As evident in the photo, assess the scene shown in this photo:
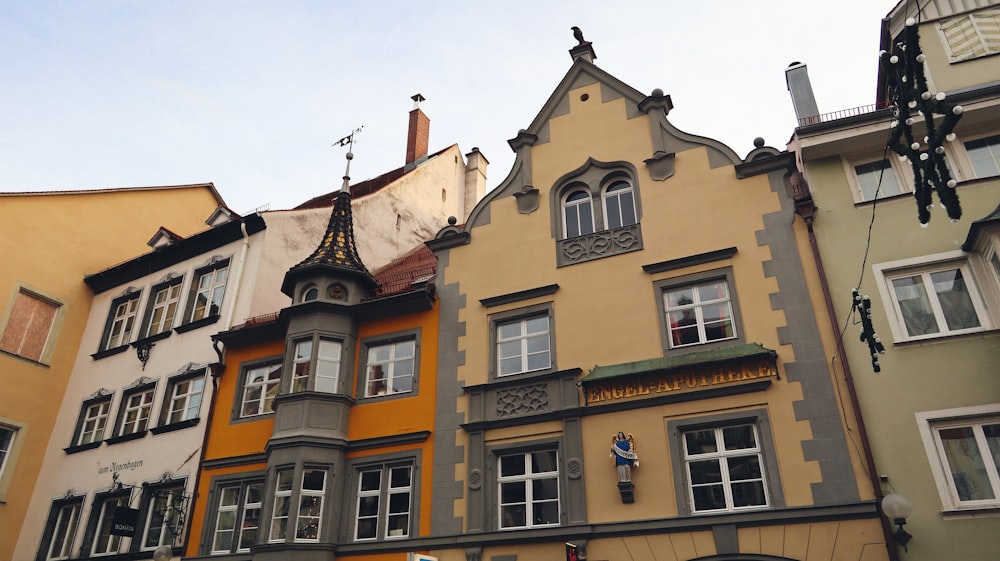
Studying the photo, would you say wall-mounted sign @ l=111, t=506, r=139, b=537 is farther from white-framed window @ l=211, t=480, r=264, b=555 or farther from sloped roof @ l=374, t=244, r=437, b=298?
sloped roof @ l=374, t=244, r=437, b=298

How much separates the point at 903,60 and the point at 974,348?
20.8ft

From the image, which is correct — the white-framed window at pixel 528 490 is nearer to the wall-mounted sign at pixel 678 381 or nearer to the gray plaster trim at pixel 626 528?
the gray plaster trim at pixel 626 528

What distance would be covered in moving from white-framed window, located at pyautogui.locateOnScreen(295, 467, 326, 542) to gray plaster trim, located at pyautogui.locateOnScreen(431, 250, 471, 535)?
251 centimetres

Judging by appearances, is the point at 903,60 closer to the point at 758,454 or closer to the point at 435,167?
the point at 758,454

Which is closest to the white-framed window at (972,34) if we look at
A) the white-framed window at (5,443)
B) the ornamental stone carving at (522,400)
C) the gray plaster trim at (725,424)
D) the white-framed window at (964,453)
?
the white-framed window at (964,453)

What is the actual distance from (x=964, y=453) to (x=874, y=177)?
5396mm

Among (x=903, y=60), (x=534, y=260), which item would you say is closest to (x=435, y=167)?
(x=534, y=260)

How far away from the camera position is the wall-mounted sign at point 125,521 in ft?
56.3

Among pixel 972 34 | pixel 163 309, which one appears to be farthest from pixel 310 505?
pixel 972 34

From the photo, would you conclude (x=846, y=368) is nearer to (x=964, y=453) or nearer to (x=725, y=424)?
(x=964, y=453)

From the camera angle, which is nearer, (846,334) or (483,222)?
(846,334)

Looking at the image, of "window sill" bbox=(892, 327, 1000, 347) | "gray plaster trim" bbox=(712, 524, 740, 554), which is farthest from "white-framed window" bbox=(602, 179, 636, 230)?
"gray plaster trim" bbox=(712, 524, 740, 554)

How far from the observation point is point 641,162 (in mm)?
16344

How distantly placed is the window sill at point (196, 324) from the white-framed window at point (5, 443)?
5.77 metres
